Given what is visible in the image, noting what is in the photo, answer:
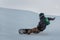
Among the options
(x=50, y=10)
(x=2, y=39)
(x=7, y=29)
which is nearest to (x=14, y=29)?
(x=7, y=29)

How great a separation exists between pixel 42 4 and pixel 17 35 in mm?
1778

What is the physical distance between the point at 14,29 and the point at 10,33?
106 mm

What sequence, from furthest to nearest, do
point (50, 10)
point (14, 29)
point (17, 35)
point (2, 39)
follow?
point (50, 10) → point (14, 29) → point (17, 35) → point (2, 39)

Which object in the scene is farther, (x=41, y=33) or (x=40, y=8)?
(x=40, y=8)

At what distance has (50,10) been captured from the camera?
9.57 feet

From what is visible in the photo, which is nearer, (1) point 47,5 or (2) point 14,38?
(2) point 14,38

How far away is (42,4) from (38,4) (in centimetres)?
7

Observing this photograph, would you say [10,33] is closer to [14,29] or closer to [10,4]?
[14,29]

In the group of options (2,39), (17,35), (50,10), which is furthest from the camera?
(50,10)

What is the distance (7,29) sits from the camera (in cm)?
149

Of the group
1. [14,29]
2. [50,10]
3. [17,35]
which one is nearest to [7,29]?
[14,29]

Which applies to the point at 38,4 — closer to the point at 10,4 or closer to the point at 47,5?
the point at 47,5

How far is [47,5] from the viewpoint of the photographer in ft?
10.1

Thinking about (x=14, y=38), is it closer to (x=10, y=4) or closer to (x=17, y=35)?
(x=17, y=35)
